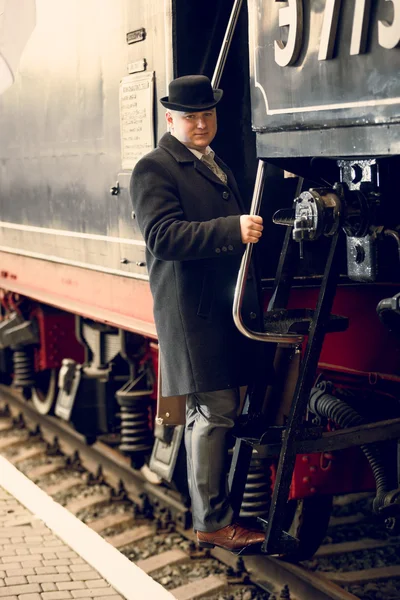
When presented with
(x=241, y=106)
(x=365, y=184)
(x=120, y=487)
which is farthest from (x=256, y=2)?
(x=120, y=487)

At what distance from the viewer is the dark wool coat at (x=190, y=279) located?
370 centimetres

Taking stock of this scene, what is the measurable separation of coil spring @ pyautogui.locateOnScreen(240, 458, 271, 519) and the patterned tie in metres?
1.23

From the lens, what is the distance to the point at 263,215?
4273mm

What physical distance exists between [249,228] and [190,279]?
0.33 meters

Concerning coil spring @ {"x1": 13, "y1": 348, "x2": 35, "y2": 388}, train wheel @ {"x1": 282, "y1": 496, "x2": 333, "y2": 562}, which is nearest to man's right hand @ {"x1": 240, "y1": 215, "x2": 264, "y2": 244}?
train wheel @ {"x1": 282, "y1": 496, "x2": 333, "y2": 562}

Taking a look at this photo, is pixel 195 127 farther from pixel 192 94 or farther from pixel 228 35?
pixel 228 35

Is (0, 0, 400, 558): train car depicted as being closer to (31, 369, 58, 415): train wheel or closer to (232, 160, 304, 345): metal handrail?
(232, 160, 304, 345): metal handrail

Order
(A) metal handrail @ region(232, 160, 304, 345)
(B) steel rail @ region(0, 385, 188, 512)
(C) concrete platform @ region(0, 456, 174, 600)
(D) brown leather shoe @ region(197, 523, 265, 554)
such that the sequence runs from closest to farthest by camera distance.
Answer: (A) metal handrail @ region(232, 160, 304, 345) → (D) brown leather shoe @ region(197, 523, 265, 554) → (C) concrete platform @ region(0, 456, 174, 600) → (B) steel rail @ region(0, 385, 188, 512)

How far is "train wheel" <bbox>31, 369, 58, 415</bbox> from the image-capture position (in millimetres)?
7406

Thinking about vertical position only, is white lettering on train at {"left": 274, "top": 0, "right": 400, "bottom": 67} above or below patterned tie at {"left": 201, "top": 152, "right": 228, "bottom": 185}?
above

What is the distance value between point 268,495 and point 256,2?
83.1 inches

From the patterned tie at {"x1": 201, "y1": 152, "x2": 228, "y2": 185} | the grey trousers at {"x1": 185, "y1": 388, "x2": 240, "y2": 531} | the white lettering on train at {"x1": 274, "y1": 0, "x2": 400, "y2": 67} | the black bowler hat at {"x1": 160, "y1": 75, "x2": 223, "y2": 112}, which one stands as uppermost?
the white lettering on train at {"x1": 274, "y1": 0, "x2": 400, "y2": 67}

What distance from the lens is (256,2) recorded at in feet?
10.7

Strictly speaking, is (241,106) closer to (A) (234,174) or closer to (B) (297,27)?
(A) (234,174)
